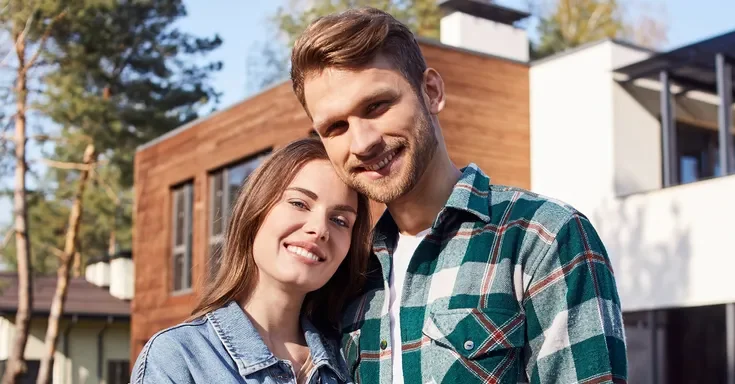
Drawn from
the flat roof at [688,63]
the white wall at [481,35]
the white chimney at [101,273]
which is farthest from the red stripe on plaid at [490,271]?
the white chimney at [101,273]

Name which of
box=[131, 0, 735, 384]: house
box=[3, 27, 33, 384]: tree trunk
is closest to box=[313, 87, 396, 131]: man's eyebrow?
box=[131, 0, 735, 384]: house

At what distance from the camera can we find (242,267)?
2.82 metres

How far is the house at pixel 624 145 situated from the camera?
38.4 ft

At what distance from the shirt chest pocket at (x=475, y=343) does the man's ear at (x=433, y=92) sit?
1.84ft

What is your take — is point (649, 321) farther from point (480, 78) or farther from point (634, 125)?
point (480, 78)

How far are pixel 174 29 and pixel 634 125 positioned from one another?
1464 cm

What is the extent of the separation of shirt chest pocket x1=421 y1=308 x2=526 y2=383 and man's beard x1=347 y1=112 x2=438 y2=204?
33 cm

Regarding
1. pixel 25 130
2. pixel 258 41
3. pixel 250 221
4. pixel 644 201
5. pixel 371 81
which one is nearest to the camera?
pixel 371 81

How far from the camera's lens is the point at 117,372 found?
2536 centimetres

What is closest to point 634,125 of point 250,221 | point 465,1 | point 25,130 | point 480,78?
point 480,78

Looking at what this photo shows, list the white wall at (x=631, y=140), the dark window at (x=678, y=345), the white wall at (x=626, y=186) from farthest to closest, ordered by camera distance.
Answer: the white wall at (x=631, y=140), the dark window at (x=678, y=345), the white wall at (x=626, y=186)

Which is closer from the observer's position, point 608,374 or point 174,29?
point 608,374

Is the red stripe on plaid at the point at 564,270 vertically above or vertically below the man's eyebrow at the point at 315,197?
below

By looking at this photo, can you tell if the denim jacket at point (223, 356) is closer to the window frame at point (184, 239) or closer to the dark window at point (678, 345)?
the dark window at point (678, 345)
